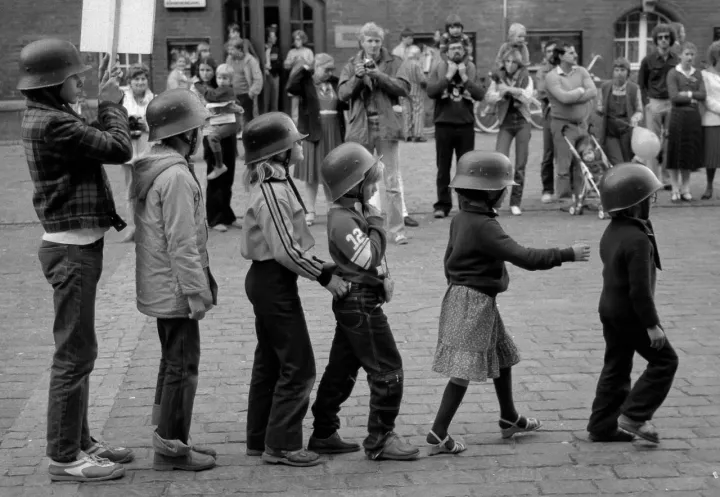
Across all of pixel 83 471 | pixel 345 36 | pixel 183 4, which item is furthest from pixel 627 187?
pixel 183 4

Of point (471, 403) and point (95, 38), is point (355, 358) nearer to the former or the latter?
point (471, 403)

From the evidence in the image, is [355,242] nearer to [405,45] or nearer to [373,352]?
[373,352]

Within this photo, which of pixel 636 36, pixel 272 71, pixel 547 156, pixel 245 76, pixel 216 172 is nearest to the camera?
pixel 216 172

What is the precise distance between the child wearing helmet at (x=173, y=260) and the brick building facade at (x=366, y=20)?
750 inches

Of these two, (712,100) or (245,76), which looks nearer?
(712,100)

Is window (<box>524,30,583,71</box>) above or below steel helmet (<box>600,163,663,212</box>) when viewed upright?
above

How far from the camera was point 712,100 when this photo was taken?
13.6 m

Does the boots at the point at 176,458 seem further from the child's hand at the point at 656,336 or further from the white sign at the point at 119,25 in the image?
the child's hand at the point at 656,336

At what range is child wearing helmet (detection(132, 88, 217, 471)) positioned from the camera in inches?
203

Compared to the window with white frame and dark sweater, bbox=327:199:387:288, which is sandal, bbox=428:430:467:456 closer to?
dark sweater, bbox=327:199:387:288

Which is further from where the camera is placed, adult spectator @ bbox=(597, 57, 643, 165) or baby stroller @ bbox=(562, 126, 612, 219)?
adult spectator @ bbox=(597, 57, 643, 165)

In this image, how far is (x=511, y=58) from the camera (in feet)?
42.6

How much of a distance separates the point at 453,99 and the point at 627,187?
23.4ft

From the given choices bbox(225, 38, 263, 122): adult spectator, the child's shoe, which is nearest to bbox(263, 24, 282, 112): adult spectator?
bbox(225, 38, 263, 122): adult spectator
